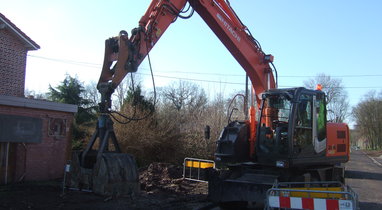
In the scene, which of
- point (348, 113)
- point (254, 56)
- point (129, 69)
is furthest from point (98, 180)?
point (348, 113)

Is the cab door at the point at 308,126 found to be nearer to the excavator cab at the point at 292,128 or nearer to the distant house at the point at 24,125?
the excavator cab at the point at 292,128

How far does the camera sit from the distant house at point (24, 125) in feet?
42.6

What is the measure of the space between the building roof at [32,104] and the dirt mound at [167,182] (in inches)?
163

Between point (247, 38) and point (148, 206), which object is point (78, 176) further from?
point (247, 38)

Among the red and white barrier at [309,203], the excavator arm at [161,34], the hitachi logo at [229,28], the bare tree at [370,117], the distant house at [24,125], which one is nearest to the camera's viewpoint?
the red and white barrier at [309,203]

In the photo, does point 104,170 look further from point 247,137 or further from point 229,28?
point 229,28

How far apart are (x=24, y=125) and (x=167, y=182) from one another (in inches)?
218

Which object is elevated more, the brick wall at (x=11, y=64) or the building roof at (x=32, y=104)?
the brick wall at (x=11, y=64)

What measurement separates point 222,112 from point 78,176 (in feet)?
61.0

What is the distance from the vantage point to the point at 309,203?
6.19 metres

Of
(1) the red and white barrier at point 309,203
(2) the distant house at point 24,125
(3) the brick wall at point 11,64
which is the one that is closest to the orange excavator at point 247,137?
(1) the red and white barrier at point 309,203

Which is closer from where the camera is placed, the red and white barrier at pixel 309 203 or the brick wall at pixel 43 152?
the red and white barrier at pixel 309 203

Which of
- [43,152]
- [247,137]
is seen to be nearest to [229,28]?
[247,137]

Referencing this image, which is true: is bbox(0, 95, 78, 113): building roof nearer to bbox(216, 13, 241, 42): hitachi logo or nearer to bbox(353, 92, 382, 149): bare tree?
bbox(216, 13, 241, 42): hitachi logo
